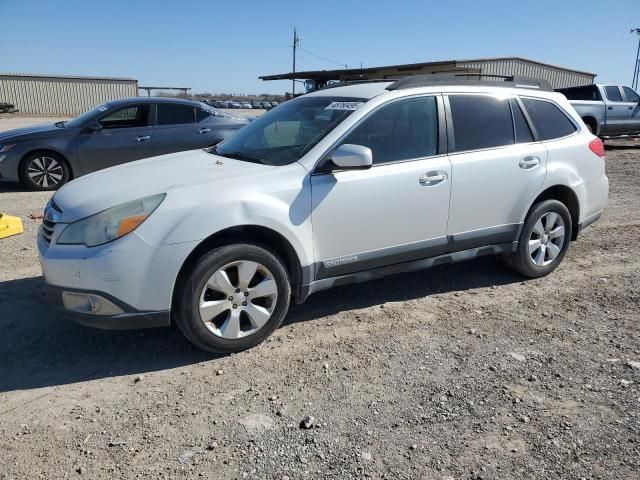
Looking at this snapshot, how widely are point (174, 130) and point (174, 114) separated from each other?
33 centimetres

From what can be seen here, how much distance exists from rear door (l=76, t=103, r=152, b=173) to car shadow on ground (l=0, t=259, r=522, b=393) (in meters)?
4.46

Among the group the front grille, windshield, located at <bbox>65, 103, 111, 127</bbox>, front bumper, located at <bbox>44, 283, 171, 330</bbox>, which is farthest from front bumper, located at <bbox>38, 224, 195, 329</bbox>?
windshield, located at <bbox>65, 103, 111, 127</bbox>

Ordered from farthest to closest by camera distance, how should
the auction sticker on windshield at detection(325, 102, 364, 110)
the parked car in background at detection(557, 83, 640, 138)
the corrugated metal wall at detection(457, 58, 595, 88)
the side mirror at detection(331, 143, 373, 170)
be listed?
the corrugated metal wall at detection(457, 58, 595, 88) < the parked car in background at detection(557, 83, 640, 138) < the auction sticker on windshield at detection(325, 102, 364, 110) < the side mirror at detection(331, 143, 373, 170)

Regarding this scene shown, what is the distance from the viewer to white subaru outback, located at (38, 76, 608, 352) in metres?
3.26

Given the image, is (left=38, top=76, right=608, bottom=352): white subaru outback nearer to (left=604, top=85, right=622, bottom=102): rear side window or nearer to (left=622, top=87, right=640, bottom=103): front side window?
(left=604, top=85, right=622, bottom=102): rear side window

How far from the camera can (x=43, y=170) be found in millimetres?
8664

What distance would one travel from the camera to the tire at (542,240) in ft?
15.8

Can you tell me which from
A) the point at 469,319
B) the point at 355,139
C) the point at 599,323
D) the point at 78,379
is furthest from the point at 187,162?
the point at 599,323

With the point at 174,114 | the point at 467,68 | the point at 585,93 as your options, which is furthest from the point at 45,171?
the point at 467,68

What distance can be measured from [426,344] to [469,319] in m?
0.62

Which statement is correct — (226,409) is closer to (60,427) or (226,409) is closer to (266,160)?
(60,427)

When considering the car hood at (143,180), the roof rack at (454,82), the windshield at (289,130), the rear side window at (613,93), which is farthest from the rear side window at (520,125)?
the rear side window at (613,93)

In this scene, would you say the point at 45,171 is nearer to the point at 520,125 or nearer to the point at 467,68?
the point at 520,125

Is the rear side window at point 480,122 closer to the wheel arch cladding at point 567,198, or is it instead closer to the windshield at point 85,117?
the wheel arch cladding at point 567,198
